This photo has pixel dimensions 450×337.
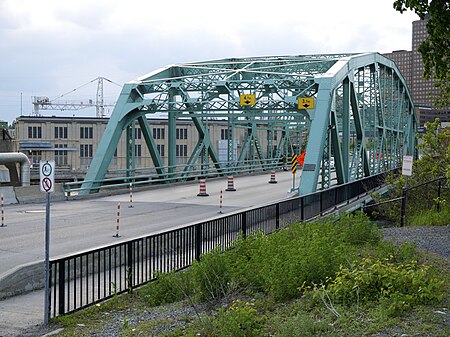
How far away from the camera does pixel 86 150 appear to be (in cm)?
7962

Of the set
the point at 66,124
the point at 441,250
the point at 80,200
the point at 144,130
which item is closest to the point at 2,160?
the point at 80,200

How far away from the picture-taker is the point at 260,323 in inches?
307

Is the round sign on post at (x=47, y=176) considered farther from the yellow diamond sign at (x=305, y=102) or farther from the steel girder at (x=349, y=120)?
the yellow diamond sign at (x=305, y=102)

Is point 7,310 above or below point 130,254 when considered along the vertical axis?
below

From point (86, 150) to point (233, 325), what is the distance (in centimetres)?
7444

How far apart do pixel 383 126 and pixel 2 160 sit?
78.1 ft

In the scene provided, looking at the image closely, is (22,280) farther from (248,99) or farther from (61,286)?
(248,99)

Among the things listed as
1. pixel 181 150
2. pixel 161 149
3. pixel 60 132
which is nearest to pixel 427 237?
pixel 161 149

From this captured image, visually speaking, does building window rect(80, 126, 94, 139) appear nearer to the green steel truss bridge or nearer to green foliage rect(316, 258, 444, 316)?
the green steel truss bridge

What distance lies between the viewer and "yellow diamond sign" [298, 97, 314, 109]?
29.7 metres

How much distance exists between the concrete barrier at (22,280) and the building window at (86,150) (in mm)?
68049

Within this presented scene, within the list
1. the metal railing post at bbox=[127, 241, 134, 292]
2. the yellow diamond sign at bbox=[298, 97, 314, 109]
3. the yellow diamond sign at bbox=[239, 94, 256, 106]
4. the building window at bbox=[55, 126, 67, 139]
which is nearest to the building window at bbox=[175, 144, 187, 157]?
the building window at bbox=[55, 126, 67, 139]

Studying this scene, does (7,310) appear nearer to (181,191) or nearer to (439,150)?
(439,150)

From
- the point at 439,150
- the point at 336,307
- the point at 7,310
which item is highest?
the point at 439,150
